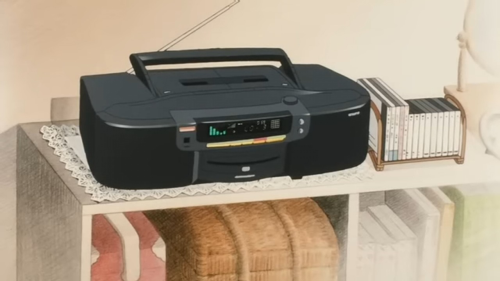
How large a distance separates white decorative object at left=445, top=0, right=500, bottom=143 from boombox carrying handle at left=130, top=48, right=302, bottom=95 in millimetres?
418

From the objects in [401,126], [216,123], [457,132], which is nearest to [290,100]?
[216,123]

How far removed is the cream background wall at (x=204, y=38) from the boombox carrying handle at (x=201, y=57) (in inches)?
7.0

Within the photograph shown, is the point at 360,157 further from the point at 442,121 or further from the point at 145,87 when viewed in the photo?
the point at 145,87

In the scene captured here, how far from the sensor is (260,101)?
57.5 inches

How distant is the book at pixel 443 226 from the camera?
167cm

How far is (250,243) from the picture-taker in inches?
60.3

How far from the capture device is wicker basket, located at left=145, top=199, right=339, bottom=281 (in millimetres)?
1508

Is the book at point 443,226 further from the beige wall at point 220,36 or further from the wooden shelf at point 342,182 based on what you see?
the beige wall at point 220,36

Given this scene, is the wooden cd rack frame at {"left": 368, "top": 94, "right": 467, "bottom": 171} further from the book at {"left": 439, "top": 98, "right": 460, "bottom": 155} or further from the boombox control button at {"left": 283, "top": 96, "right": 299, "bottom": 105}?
the boombox control button at {"left": 283, "top": 96, "right": 299, "bottom": 105}

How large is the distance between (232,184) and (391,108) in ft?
1.07

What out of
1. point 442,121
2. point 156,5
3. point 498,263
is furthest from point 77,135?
point 498,263

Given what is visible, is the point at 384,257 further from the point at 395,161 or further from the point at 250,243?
the point at 250,243

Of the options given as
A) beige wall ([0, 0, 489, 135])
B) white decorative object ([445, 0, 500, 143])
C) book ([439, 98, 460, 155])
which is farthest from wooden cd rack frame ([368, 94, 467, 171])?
beige wall ([0, 0, 489, 135])

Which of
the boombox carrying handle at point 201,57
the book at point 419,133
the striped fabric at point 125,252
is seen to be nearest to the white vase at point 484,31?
the book at point 419,133
